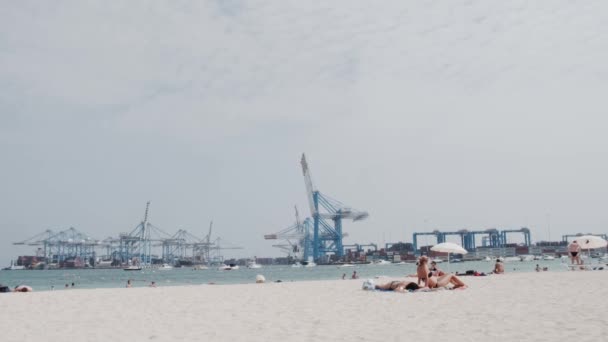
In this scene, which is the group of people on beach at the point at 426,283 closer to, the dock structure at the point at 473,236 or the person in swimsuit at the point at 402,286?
the person in swimsuit at the point at 402,286

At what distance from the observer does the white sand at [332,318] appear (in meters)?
7.07

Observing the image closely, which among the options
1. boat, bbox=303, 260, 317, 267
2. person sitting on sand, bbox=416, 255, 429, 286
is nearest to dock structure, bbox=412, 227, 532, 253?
boat, bbox=303, 260, 317, 267

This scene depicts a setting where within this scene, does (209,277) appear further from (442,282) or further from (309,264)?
(309,264)

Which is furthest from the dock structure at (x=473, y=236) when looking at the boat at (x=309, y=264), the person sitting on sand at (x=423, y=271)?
the person sitting on sand at (x=423, y=271)

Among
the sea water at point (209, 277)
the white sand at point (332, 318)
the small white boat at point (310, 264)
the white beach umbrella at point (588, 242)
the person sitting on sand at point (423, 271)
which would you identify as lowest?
the small white boat at point (310, 264)

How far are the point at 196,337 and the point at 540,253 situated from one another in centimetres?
16493

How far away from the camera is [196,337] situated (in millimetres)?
7387

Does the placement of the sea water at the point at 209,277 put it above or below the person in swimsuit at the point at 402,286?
below

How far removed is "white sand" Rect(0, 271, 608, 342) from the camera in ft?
23.2

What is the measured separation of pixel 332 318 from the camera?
8.96m

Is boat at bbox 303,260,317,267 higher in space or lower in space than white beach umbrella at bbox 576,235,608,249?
lower

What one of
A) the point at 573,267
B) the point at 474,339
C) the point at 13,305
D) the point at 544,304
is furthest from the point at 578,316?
the point at 573,267

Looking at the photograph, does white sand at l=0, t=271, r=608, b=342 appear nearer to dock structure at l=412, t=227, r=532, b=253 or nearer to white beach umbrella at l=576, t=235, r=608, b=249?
white beach umbrella at l=576, t=235, r=608, b=249

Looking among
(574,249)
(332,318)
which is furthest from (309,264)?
(332,318)
